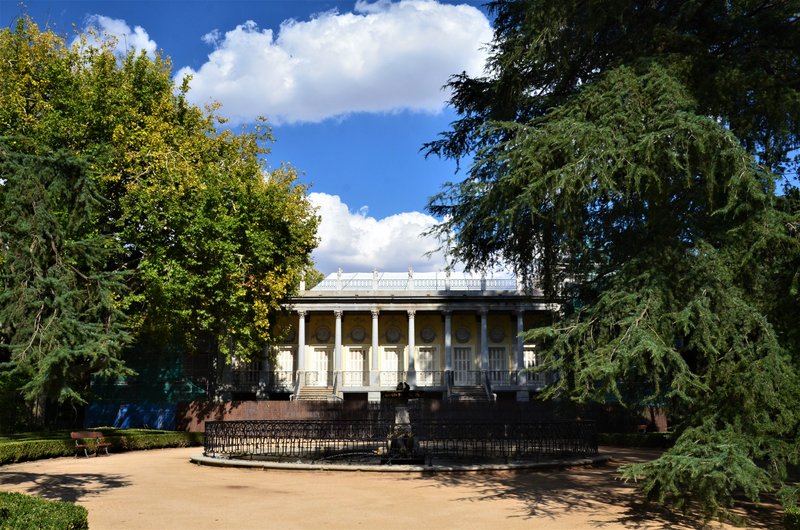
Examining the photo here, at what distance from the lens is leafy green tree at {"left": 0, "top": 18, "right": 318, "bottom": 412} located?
24.2 meters

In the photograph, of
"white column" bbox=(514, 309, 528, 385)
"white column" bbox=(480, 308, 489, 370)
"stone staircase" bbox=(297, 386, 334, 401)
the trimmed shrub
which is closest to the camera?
the trimmed shrub

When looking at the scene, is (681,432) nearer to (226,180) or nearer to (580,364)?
(580,364)

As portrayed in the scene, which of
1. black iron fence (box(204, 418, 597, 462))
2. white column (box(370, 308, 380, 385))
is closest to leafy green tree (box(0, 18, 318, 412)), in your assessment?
black iron fence (box(204, 418, 597, 462))

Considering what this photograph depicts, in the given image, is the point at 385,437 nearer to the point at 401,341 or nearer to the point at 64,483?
the point at 64,483

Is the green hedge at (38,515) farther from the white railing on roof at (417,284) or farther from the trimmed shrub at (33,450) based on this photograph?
the white railing on roof at (417,284)

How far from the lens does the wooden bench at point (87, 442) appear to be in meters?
20.2

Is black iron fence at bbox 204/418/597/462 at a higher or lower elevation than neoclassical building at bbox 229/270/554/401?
lower

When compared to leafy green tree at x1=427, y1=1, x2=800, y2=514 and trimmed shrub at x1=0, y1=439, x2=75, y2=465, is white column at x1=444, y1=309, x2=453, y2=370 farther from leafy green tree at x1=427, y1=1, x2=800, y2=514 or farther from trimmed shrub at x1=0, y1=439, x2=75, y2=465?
leafy green tree at x1=427, y1=1, x2=800, y2=514

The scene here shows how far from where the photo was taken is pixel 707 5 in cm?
1193

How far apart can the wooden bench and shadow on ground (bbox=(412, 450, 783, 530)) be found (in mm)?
11459

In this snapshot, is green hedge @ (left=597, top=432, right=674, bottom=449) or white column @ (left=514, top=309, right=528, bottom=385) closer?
green hedge @ (left=597, top=432, right=674, bottom=449)

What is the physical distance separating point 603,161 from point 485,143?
172 inches

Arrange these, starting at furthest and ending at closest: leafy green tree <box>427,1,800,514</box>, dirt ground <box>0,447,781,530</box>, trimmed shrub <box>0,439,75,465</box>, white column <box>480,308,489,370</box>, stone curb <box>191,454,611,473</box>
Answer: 1. white column <box>480,308,489,370</box>
2. trimmed shrub <box>0,439,75,465</box>
3. stone curb <box>191,454,611,473</box>
4. dirt ground <box>0,447,781,530</box>
5. leafy green tree <box>427,1,800,514</box>

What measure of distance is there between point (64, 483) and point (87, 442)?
23.9ft
